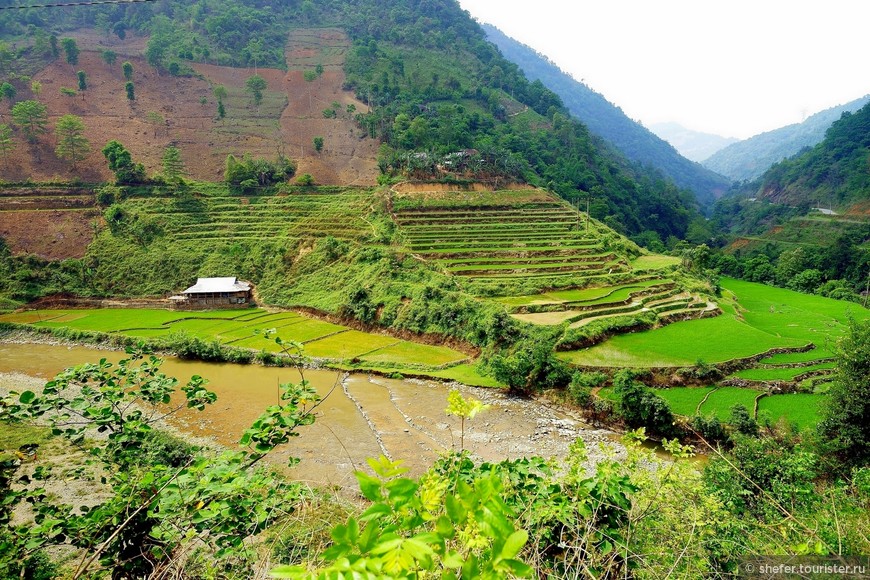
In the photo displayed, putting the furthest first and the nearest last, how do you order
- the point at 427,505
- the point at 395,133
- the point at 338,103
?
the point at 338,103 → the point at 395,133 → the point at 427,505

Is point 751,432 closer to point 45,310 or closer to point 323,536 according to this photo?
point 323,536

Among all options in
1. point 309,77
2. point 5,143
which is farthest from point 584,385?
point 309,77

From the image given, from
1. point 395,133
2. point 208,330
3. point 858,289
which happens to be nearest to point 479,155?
point 395,133

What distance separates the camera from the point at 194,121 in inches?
2250

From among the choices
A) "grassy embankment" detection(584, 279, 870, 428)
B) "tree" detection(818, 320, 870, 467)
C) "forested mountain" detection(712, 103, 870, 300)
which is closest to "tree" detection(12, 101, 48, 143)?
"grassy embankment" detection(584, 279, 870, 428)

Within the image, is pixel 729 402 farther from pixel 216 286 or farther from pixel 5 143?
pixel 5 143

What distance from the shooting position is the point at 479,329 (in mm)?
24484

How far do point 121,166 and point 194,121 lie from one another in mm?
17967

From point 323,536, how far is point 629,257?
3860 cm

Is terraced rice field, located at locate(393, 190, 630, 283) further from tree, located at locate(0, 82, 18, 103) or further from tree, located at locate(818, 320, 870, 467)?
tree, located at locate(0, 82, 18, 103)

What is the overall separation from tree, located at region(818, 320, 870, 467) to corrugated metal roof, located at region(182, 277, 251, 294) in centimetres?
3465

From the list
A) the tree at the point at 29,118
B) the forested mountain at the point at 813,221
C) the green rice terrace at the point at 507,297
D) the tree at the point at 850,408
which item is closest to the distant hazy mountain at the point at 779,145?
the forested mountain at the point at 813,221

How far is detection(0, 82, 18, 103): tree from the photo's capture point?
49.0 meters

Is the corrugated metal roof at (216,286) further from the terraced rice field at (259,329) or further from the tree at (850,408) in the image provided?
the tree at (850,408)
